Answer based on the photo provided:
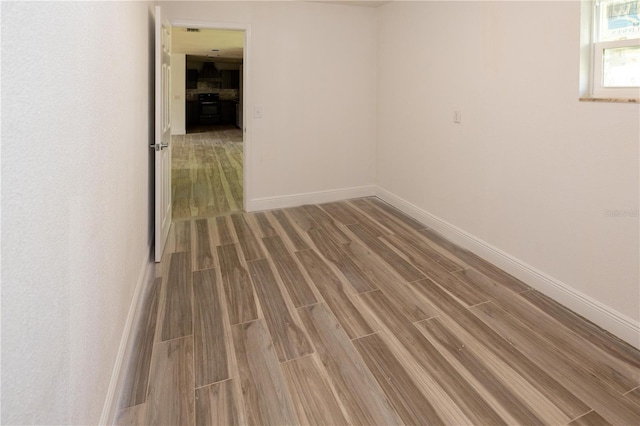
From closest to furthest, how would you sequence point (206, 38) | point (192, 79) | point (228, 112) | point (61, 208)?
point (61, 208)
point (206, 38)
point (192, 79)
point (228, 112)

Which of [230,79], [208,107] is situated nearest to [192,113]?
[208,107]

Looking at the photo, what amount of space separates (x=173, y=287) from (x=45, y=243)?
1928mm

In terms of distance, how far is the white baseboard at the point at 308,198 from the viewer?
4401 mm

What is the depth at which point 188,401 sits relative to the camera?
1.65 meters

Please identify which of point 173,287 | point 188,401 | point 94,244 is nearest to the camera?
point 94,244

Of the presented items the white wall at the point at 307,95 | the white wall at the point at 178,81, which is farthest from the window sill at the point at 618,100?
the white wall at the point at 178,81

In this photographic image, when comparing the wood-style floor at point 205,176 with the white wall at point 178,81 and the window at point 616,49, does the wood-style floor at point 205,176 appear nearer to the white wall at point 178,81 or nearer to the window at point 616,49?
the white wall at point 178,81

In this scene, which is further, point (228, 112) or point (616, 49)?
point (228, 112)

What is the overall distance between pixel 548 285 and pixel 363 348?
4.74ft

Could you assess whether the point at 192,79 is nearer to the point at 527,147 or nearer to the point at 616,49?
the point at 527,147

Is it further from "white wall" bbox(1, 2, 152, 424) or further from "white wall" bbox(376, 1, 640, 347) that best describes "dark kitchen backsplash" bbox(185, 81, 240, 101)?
"white wall" bbox(1, 2, 152, 424)

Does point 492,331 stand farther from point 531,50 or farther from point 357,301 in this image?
point 531,50

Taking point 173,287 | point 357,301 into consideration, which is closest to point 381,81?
point 357,301

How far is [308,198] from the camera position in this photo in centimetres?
467
